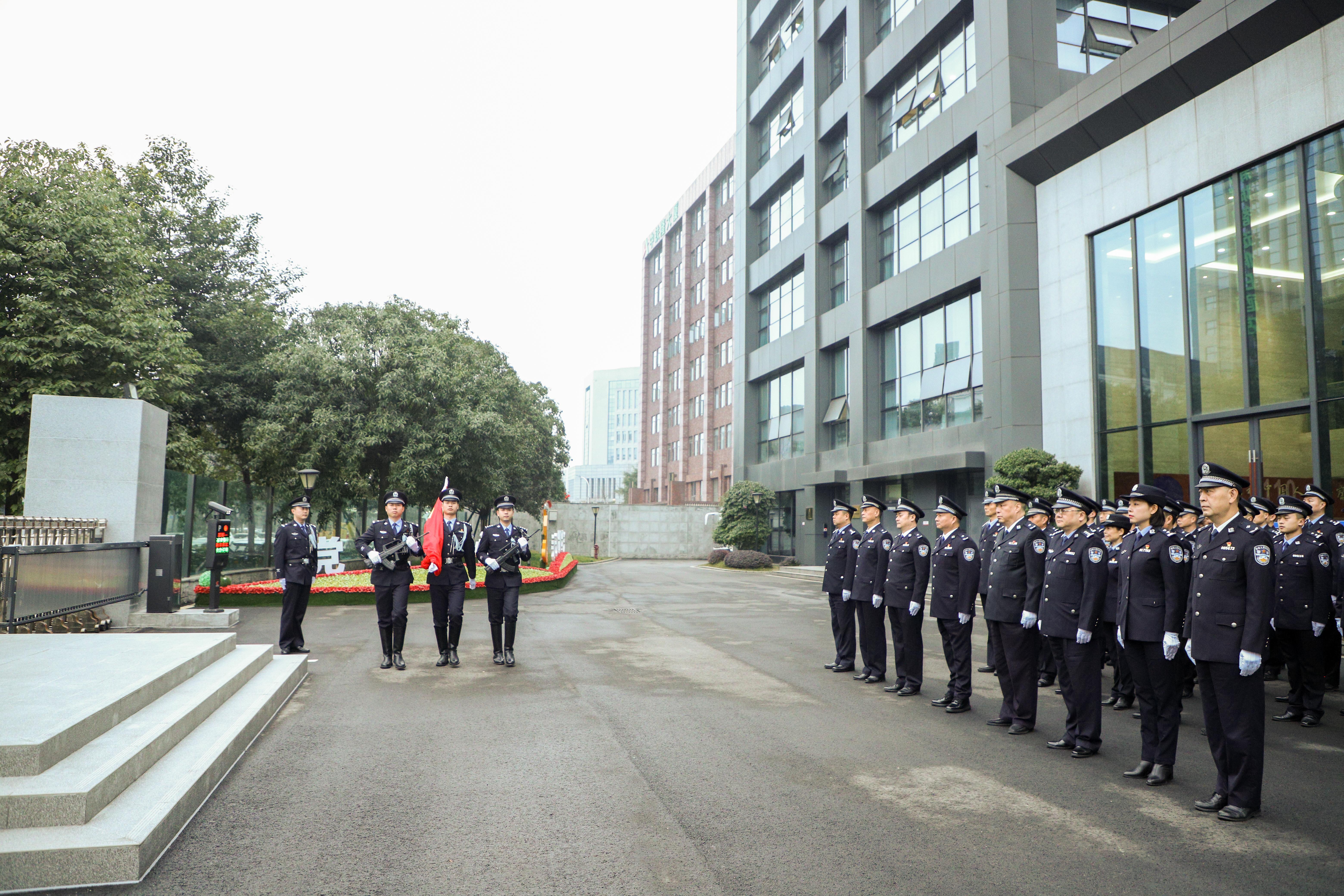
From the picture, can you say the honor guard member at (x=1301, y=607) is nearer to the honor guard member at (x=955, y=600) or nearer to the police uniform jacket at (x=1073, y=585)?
the police uniform jacket at (x=1073, y=585)

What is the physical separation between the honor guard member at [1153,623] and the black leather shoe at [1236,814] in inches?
26.8

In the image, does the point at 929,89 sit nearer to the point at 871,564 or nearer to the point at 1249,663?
the point at 871,564

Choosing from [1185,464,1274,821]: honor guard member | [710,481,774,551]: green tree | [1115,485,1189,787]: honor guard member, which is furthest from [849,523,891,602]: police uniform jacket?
[710,481,774,551]: green tree

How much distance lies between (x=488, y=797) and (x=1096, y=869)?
11.5ft

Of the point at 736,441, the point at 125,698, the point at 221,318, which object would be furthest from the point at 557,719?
the point at 736,441

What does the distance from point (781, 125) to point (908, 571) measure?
122 feet

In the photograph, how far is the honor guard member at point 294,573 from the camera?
11133 mm

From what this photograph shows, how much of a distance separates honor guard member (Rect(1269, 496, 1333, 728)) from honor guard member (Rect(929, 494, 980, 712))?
2.82 m

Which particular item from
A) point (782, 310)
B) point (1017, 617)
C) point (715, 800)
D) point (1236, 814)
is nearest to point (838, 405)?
point (782, 310)

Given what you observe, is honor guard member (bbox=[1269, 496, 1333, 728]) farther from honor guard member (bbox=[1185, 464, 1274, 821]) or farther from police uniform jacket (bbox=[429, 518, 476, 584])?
police uniform jacket (bbox=[429, 518, 476, 584])

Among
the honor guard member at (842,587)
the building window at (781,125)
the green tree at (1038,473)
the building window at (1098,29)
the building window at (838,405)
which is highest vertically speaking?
the building window at (781,125)

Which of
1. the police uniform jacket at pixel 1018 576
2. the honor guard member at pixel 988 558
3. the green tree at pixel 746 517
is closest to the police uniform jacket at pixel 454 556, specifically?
the honor guard member at pixel 988 558

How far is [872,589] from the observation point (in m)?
10.2

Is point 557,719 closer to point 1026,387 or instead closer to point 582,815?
point 582,815
